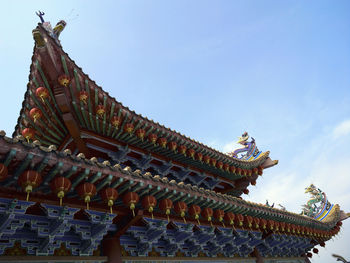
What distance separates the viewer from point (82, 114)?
6828mm

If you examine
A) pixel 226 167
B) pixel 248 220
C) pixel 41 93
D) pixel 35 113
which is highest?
pixel 226 167

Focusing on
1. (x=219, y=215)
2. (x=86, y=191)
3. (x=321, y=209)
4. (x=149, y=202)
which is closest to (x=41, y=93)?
(x=86, y=191)

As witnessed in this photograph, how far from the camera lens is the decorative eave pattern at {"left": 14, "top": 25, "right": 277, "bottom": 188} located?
237 inches

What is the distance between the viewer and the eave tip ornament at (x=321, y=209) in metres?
13.8

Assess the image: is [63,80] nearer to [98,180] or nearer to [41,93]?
[41,93]

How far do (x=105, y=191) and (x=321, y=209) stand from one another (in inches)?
567

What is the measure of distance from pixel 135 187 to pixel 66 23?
4.56m

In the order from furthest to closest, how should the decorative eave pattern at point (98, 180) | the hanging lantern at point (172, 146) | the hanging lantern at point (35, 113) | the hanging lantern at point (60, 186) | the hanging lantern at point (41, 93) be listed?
the hanging lantern at point (172, 146)
the hanging lantern at point (35, 113)
the hanging lantern at point (41, 93)
the hanging lantern at point (60, 186)
the decorative eave pattern at point (98, 180)

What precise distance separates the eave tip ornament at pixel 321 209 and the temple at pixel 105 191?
3.49 m

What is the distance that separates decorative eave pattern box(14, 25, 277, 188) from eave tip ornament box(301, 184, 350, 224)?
373 inches

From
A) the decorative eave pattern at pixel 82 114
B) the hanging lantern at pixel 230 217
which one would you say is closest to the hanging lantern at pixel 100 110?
the decorative eave pattern at pixel 82 114

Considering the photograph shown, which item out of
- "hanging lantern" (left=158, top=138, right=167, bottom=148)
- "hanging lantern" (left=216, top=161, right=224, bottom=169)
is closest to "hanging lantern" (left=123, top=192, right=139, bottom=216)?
"hanging lantern" (left=158, top=138, right=167, bottom=148)

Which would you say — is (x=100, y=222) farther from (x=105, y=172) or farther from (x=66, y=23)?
(x=66, y=23)

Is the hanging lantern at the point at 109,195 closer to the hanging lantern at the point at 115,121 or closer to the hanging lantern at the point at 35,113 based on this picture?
the hanging lantern at the point at 115,121
